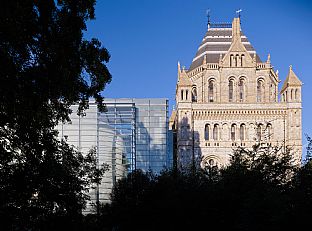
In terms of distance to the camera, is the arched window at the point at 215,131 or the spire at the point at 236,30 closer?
the arched window at the point at 215,131

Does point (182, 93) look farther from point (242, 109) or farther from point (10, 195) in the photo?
point (10, 195)

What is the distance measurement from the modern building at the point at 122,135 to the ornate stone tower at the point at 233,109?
3353mm

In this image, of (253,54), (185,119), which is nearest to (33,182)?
(185,119)

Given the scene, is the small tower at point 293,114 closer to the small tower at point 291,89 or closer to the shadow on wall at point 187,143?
the small tower at point 291,89

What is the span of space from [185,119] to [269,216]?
37.6m

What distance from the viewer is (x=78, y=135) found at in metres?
52.8

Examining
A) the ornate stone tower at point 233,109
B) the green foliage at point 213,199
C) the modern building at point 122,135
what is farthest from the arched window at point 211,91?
the green foliage at point 213,199

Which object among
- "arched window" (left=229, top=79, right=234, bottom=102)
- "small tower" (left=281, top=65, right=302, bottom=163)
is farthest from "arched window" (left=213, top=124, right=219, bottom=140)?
"small tower" (left=281, top=65, right=302, bottom=163)

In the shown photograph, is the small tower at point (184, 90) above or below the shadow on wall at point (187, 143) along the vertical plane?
above

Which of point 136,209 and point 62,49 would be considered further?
point 136,209

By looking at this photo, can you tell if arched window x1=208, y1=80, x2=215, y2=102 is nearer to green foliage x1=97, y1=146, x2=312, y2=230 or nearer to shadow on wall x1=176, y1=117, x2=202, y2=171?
shadow on wall x1=176, y1=117, x2=202, y2=171

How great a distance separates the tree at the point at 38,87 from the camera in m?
12.5

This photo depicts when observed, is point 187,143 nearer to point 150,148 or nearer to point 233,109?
point 150,148

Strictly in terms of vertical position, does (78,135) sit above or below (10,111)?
above
